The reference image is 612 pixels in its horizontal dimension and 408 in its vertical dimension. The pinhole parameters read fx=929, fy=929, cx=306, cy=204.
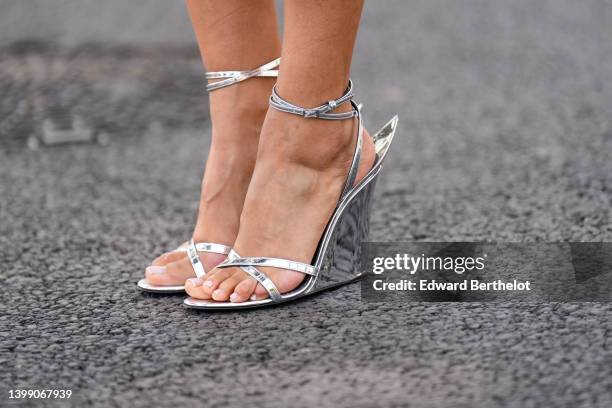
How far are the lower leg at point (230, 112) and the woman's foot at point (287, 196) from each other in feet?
0.33

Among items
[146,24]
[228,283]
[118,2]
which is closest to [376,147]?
[228,283]

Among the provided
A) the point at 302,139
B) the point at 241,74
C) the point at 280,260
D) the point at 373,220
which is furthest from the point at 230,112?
the point at 373,220

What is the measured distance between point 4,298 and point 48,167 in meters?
1.04

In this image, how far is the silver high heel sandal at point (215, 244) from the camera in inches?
66.9

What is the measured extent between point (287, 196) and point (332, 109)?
17 centimetres

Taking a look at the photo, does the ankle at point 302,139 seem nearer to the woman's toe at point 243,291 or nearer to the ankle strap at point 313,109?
the ankle strap at point 313,109

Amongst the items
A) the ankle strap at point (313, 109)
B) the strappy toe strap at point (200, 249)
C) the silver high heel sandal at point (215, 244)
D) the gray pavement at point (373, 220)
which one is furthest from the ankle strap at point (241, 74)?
the gray pavement at point (373, 220)

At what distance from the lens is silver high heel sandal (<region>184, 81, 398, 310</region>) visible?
5.25ft

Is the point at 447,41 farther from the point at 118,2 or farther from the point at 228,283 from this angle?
the point at 228,283

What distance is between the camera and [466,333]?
4.81 feet

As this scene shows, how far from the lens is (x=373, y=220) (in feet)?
7.20

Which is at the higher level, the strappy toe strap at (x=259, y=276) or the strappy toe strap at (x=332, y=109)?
the strappy toe strap at (x=332, y=109)

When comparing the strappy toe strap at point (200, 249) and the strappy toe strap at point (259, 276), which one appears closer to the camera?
the strappy toe strap at point (259, 276)

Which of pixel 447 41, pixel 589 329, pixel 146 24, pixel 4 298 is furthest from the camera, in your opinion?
pixel 146 24
